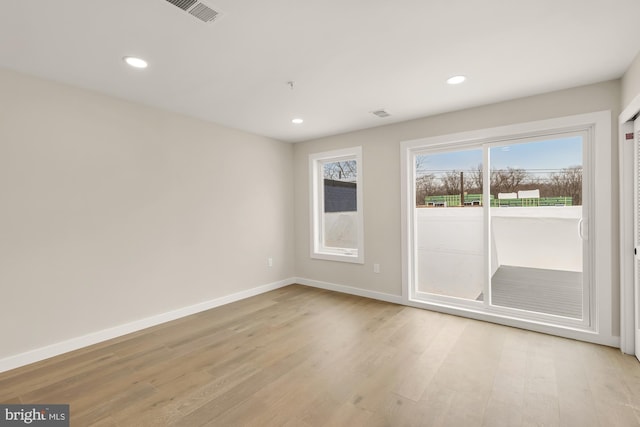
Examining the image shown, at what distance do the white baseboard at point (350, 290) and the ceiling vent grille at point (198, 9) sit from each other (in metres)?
3.70

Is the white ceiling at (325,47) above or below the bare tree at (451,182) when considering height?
above

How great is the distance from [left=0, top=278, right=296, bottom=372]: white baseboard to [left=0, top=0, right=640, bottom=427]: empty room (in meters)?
0.02

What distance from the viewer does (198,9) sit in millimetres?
1744

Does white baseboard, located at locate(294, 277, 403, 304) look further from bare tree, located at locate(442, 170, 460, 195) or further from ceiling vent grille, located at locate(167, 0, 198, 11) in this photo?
ceiling vent grille, located at locate(167, 0, 198, 11)

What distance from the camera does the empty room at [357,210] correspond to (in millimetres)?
1912

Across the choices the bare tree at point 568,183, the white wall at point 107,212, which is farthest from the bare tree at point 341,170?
the bare tree at point 568,183

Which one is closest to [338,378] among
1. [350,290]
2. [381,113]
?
[350,290]

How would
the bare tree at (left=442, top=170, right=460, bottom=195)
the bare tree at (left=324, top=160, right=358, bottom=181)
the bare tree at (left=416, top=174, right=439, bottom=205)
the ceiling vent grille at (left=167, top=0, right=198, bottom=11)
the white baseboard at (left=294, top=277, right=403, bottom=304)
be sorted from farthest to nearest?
the bare tree at (left=324, top=160, right=358, bottom=181)
the white baseboard at (left=294, top=277, right=403, bottom=304)
the bare tree at (left=416, top=174, right=439, bottom=205)
the bare tree at (left=442, top=170, right=460, bottom=195)
the ceiling vent grille at (left=167, top=0, right=198, bottom=11)

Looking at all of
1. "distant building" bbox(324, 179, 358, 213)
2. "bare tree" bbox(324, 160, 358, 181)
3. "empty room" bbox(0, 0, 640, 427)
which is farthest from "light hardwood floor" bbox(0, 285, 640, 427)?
"bare tree" bbox(324, 160, 358, 181)

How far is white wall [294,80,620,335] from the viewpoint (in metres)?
2.76

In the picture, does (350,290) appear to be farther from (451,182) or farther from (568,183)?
(568,183)

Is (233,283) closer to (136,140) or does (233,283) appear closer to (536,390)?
(136,140)

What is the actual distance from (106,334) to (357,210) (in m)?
3.39
